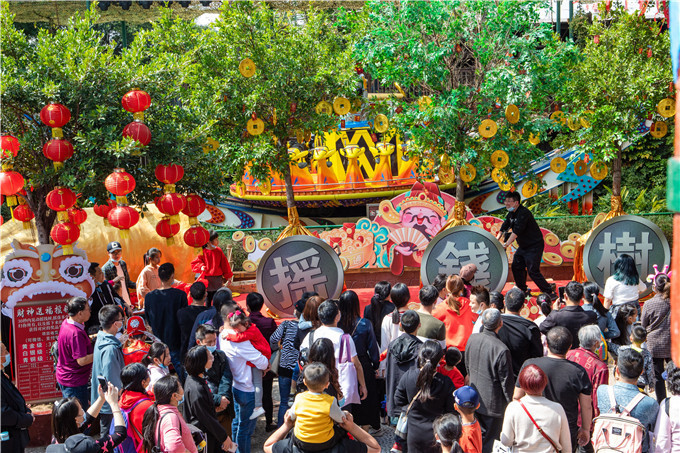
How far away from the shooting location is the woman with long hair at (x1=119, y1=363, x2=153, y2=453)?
14.2ft

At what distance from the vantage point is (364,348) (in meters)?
5.71

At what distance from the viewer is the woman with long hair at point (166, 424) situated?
3.95m

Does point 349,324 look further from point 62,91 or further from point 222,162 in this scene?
point 222,162

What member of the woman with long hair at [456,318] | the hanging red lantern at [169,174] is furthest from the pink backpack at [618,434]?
the hanging red lantern at [169,174]

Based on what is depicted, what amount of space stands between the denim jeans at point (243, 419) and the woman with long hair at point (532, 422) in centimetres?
218

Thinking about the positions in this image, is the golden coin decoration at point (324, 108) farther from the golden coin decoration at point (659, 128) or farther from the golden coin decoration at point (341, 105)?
the golden coin decoration at point (659, 128)

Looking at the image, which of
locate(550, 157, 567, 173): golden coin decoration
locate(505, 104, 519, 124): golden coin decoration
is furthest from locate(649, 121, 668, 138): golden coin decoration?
locate(505, 104, 519, 124): golden coin decoration

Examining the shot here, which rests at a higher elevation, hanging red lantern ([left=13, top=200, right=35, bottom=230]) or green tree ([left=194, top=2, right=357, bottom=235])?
green tree ([left=194, top=2, right=357, bottom=235])

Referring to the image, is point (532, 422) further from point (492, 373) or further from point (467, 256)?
point (467, 256)

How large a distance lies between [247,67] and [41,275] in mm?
4605

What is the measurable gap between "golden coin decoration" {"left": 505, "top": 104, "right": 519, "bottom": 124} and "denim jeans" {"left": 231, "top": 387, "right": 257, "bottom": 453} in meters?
6.83

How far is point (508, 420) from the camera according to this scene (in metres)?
4.07

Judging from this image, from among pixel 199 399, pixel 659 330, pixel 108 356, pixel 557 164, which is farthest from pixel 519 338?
pixel 557 164

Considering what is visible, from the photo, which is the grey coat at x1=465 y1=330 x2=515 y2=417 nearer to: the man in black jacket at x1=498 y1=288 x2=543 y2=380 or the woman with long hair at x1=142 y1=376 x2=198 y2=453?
the man in black jacket at x1=498 y1=288 x2=543 y2=380
